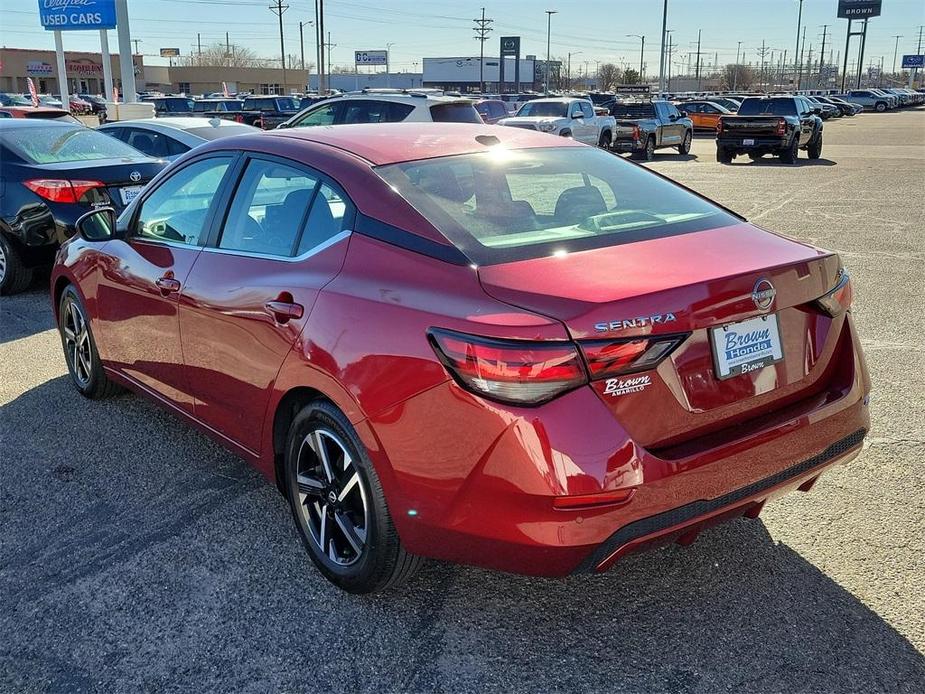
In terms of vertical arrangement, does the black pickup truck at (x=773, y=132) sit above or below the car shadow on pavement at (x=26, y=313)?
above

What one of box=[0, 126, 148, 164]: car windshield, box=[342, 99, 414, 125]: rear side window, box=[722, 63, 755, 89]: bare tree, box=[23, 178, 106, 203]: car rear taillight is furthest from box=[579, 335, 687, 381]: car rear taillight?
box=[722, 63, 755, 89]: bare tree

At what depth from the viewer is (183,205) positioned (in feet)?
13.6

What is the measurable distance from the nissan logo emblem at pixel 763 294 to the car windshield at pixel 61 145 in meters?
7.41

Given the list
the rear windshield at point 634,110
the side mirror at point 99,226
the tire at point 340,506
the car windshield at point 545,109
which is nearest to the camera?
the tire at point 340,506

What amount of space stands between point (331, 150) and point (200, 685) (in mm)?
1968

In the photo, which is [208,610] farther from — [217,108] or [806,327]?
[217,108]

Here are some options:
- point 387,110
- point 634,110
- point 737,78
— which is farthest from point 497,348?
point 737,78

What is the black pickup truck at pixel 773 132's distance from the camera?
23.6m

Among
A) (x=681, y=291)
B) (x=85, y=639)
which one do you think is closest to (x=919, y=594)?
(x=681, y=291)

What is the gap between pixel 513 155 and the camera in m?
3.59

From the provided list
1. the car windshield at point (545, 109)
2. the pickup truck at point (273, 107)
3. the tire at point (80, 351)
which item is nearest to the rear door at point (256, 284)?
the tire at point (80, 351)

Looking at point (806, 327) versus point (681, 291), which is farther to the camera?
point (806, 327)

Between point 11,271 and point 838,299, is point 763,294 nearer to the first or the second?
point 838,299

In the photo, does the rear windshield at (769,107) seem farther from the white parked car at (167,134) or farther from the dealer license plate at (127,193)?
the dealer license plate at (127,193)
